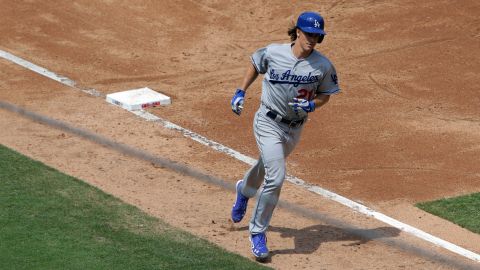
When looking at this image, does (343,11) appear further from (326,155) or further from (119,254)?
(119,254)

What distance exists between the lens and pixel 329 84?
864cm

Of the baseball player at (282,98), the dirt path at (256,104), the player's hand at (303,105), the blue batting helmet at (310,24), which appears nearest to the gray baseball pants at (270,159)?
the baseball player at (282,98)

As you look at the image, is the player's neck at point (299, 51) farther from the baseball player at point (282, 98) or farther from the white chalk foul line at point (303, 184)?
the white chalk foul line at point (303, 184)


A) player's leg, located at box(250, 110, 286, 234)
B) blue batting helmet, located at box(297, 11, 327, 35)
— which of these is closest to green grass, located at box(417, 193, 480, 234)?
player's leg, located at box(250, 110, 286, 234)

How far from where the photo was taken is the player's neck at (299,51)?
27.9 feet

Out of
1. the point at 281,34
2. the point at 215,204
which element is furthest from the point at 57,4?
the point at 215,204

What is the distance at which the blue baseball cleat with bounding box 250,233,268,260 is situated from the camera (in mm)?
8523

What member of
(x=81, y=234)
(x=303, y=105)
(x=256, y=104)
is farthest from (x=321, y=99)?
(x=256, y=104)

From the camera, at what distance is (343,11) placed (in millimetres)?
15562

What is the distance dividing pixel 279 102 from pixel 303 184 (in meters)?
1.89

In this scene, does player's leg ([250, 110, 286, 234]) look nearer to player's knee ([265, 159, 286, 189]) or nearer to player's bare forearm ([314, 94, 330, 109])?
player's knee ([265, 159, 286, 189])

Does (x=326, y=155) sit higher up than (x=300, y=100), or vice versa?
(x=300, y=100)

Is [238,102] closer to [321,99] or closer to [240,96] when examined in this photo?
[240,96]

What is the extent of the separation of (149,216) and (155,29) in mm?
6000
